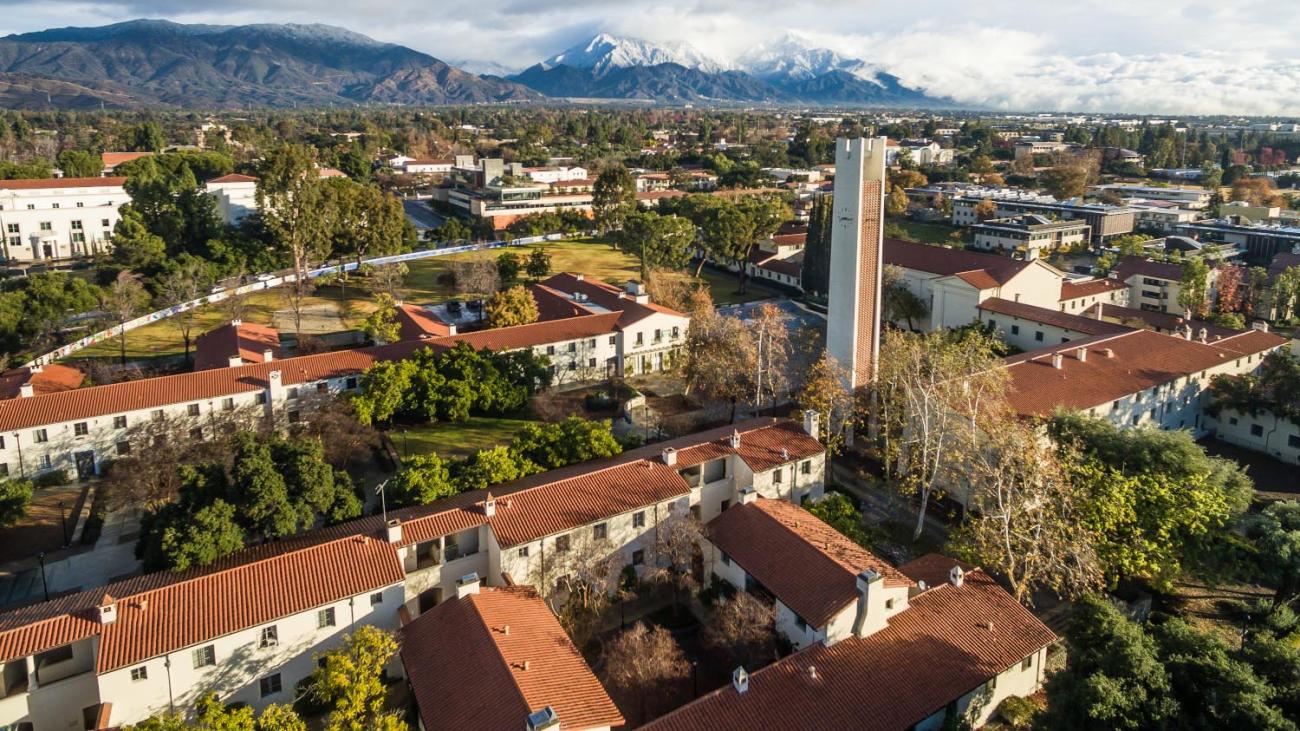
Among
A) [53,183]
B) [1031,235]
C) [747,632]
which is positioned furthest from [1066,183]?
[53,183]

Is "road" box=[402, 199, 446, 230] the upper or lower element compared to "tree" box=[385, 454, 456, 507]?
upper

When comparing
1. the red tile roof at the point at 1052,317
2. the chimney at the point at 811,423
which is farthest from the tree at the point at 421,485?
the red tile roof at the point at 1052,317

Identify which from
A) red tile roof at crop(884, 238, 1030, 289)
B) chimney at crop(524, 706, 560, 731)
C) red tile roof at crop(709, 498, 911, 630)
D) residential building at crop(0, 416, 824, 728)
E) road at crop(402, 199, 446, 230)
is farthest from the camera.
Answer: road at crop(402, 199, 446, 230)

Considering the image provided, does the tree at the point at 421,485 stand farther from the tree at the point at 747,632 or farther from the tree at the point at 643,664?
the tree at the point at 747,632

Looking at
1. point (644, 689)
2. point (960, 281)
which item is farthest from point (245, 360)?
point (960, 281)

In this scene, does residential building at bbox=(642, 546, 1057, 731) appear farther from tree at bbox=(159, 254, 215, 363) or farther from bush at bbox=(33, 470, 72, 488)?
tree at bbox=(159, 254, 215, 363)

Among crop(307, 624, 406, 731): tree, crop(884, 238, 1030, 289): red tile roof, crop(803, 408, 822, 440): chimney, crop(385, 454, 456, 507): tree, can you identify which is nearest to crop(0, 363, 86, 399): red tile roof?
crop(385, 454, 456, 507): tree
